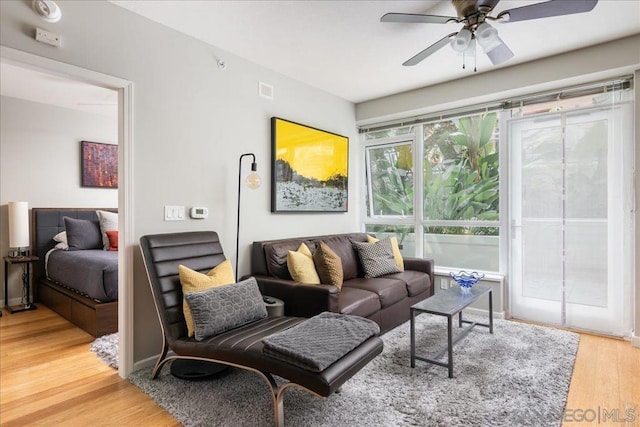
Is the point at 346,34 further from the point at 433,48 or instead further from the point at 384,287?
the point at 384,287

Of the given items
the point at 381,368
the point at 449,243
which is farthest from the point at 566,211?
the point at 381,368

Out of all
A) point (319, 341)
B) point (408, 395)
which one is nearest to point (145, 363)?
point (319, 341)

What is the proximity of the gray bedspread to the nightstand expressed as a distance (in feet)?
0.80

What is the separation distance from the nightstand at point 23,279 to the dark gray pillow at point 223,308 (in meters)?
3.25

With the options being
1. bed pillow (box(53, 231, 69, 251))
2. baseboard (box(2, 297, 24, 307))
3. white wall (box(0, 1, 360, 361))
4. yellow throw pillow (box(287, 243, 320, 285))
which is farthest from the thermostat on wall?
baseboard (box(2, 297, 24, 307))

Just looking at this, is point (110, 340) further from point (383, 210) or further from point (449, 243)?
point (449, 243)

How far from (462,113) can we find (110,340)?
4.38m

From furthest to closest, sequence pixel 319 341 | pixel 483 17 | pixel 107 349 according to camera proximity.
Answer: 1. pixel 107 349
2. pixel 483 17
3. pixel 319 341

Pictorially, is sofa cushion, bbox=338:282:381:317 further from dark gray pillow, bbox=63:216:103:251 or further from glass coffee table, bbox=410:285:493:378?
dark gray pillow, bbox=63:216:103:251

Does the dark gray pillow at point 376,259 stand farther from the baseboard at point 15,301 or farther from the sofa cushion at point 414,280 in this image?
the baseboard at point 15,301

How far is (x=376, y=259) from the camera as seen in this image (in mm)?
3797

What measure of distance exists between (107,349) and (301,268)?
5.87 feet

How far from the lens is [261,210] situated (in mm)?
3516

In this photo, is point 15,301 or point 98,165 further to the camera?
point 98,165
